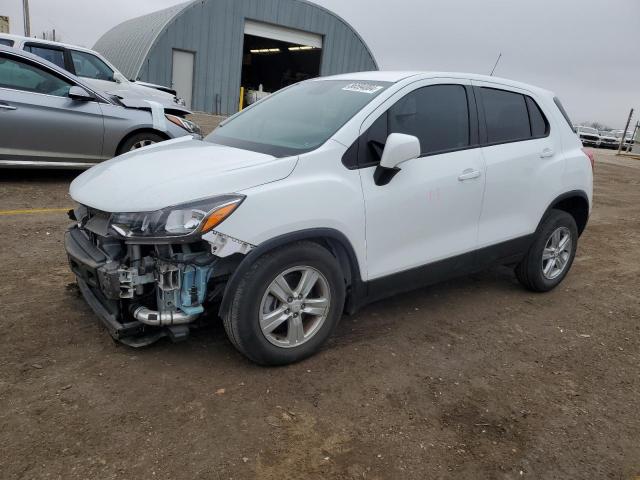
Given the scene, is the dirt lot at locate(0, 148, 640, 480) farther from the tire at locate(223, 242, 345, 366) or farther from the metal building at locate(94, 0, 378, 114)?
the metal building at locate(94, 0, 378, 114)

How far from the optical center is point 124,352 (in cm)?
324

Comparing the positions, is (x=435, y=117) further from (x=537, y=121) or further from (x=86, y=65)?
(x=86, y=65)

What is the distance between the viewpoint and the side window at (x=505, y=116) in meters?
4.11

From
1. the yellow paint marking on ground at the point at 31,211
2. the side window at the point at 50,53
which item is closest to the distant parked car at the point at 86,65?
the side window at the point at 50,53

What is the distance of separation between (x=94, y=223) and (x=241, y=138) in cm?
113

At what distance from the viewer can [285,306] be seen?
3.07 meters

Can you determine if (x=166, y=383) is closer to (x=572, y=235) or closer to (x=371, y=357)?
(x=371, y=357)

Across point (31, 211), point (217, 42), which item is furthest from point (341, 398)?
point (217, 42)

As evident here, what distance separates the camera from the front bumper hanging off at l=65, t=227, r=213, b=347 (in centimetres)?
286

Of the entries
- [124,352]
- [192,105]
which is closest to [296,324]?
[124,352]

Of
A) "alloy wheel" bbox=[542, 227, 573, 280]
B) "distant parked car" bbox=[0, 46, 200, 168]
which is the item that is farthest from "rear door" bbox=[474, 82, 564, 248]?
"distant parked car" bbox=[0, 46, 200, 168]

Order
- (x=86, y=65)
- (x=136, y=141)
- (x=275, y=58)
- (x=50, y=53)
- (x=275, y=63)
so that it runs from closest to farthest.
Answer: (x=136, y=141) → (x=50, y=53) → (x=86, y=65) → (x=275, y=58) → (x=275, y=63)

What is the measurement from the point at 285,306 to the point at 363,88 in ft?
5.29

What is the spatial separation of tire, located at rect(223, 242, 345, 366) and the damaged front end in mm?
180
